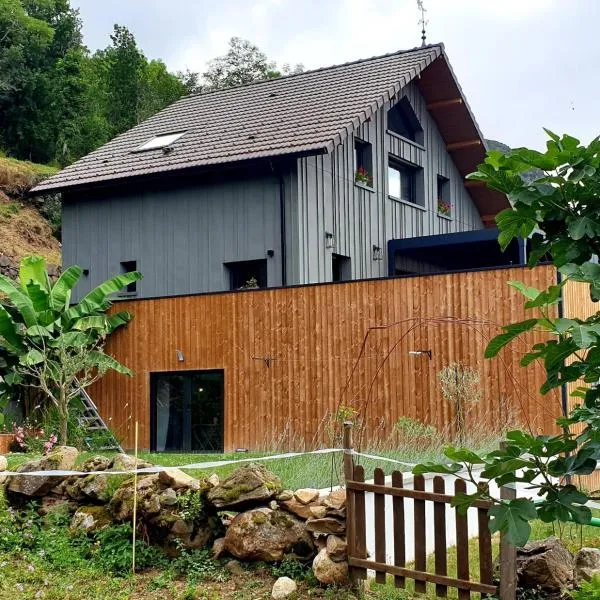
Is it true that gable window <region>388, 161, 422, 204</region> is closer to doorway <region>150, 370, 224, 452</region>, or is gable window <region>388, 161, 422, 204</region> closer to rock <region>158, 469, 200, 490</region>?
doorway <region>150, 370, 224, 452</region>

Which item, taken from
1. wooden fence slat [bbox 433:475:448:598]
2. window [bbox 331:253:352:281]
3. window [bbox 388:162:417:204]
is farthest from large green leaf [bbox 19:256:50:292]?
wooden fence slat [bbox 433:475:448:598]

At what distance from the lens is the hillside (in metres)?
35.2

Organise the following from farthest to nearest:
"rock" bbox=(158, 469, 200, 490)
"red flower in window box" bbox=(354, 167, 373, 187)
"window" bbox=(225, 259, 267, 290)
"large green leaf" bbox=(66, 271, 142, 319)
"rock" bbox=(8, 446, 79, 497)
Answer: "red flower in window box" bbox=(354, 167, 373, 187) < "window" bbox=(225, 259, 267, 290) < "large green leaf" bbox=(66, 271, 142, 319) < "rock" bbox=(8, 446, 79, 497) < "rock" bbox=(158, 469, 200, 490)

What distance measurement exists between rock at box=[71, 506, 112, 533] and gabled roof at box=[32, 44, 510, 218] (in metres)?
11.0

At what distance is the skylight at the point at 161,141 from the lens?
73.7ft

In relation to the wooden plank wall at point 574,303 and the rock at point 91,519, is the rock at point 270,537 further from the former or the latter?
the wooden plank wall at point 574,303

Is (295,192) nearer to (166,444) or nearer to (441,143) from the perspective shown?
(166,444)

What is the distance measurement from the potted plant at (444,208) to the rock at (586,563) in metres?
18.0

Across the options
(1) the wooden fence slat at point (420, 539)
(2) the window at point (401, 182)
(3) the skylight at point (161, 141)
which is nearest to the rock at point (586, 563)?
(1) the wooden fence slat at point (420, 539)

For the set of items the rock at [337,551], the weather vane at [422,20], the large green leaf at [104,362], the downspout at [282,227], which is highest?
the weather vane at [422,20]

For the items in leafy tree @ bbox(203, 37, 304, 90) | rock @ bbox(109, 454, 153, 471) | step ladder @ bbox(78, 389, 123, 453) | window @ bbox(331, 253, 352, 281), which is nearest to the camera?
rock @ bbox(109, 454, 153, 471)

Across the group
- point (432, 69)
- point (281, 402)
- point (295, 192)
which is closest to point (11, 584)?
point (281, 402)

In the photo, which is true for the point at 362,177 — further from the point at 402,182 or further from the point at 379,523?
the point at 379,523

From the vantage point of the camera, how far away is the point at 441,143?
24891mm
